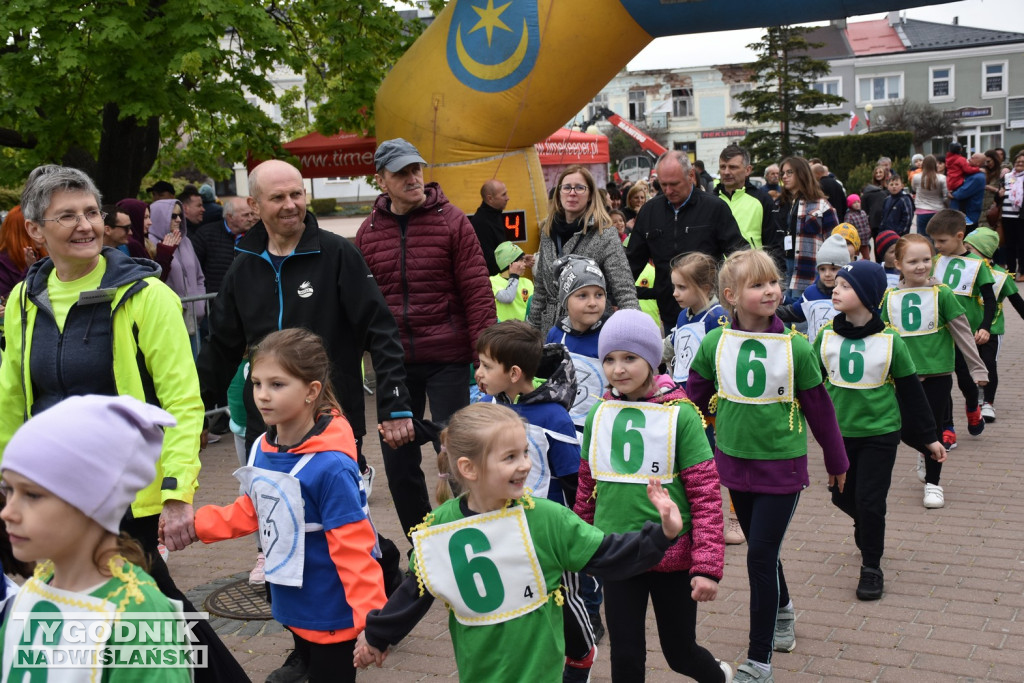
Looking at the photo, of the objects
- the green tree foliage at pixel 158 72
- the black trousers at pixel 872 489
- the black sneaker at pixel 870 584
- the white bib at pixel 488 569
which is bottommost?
the black sneaker at pixel 870 584

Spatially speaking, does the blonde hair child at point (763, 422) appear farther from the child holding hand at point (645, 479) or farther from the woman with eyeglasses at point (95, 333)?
the woman with eyeglasses at point (95, 333)

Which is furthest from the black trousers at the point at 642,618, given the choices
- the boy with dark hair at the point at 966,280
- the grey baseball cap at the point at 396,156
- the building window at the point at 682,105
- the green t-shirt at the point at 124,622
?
the building window at the point at 682,105

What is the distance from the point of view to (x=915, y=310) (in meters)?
7.34

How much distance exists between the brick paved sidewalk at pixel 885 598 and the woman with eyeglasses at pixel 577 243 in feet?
5.44

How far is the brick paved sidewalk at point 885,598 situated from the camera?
4.62 m

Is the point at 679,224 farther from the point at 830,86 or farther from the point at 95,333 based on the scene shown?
the point at 830,86

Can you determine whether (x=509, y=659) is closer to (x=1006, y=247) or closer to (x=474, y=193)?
(x=474, y=193)

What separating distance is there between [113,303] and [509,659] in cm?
190

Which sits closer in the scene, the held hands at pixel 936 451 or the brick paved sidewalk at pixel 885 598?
the brick paved sidewalk at pixel 885 598

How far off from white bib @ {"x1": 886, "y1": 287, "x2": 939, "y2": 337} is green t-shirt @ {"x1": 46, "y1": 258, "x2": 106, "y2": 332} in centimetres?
538

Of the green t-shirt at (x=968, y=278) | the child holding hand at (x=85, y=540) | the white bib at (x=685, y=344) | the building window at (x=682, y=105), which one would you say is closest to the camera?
the child holding hand at (x=85, y=540)

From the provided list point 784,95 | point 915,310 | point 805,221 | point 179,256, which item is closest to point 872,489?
point 915,310

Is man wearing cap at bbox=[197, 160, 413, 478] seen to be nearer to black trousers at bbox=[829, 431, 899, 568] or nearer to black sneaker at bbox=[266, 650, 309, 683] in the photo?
black sneaker at bbox=[266, 650, 309, 683]

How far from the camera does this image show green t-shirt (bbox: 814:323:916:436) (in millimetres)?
5457
